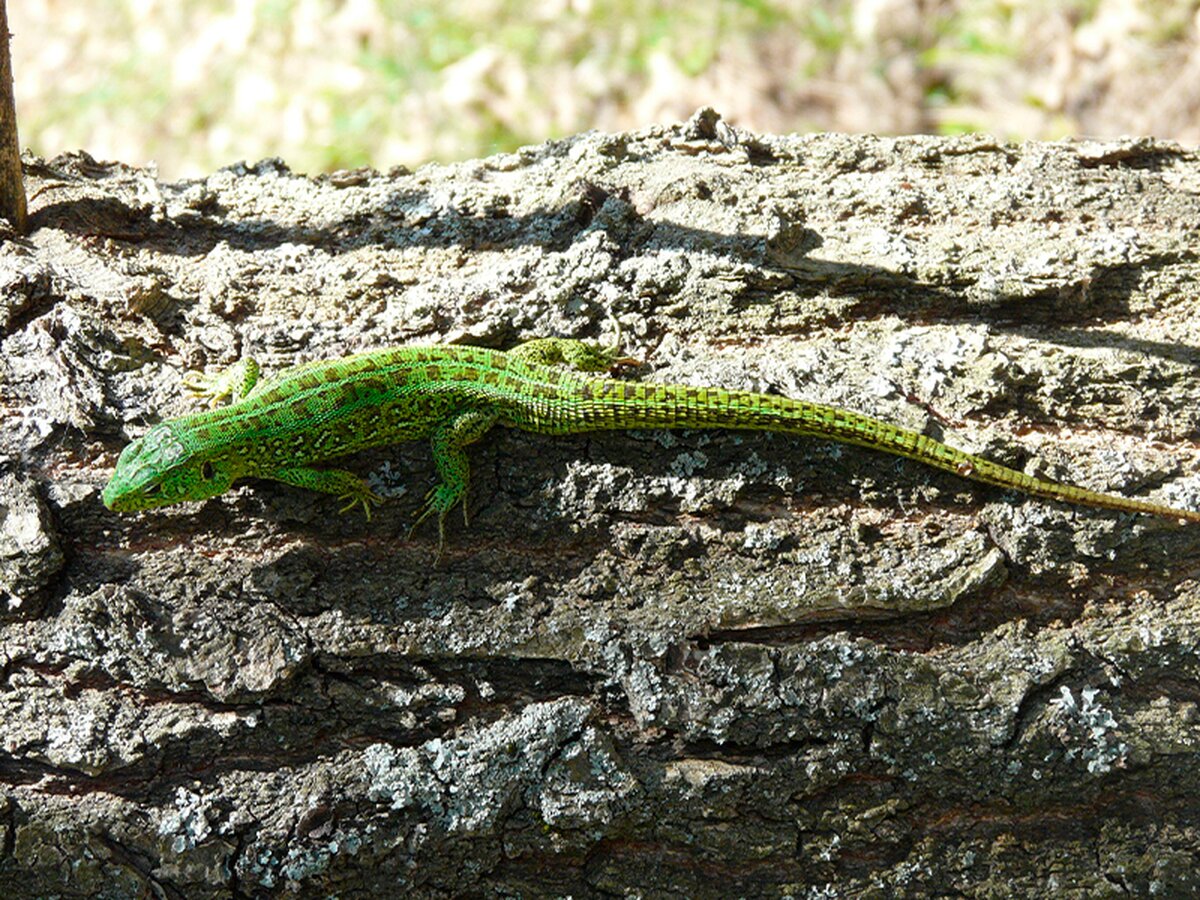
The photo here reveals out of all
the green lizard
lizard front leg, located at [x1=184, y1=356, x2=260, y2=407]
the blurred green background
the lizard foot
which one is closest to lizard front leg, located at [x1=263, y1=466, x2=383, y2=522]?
the green lizard

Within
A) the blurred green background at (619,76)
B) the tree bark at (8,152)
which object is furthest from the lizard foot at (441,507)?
the blurred green background at (619,76)

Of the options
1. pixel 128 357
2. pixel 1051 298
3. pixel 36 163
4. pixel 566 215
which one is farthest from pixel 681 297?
pixel 36 163

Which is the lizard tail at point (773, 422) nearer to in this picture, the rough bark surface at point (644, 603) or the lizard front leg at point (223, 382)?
the rough bark surface at point (644, 603)

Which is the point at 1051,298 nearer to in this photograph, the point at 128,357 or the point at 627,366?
the point at 627,366

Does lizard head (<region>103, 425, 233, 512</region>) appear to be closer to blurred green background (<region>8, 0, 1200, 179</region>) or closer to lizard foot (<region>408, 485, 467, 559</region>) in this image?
lizard foot (<region>408, 485, 467, 559</region>)

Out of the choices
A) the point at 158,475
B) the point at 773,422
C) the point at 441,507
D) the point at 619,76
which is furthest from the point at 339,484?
the point at 619,76
